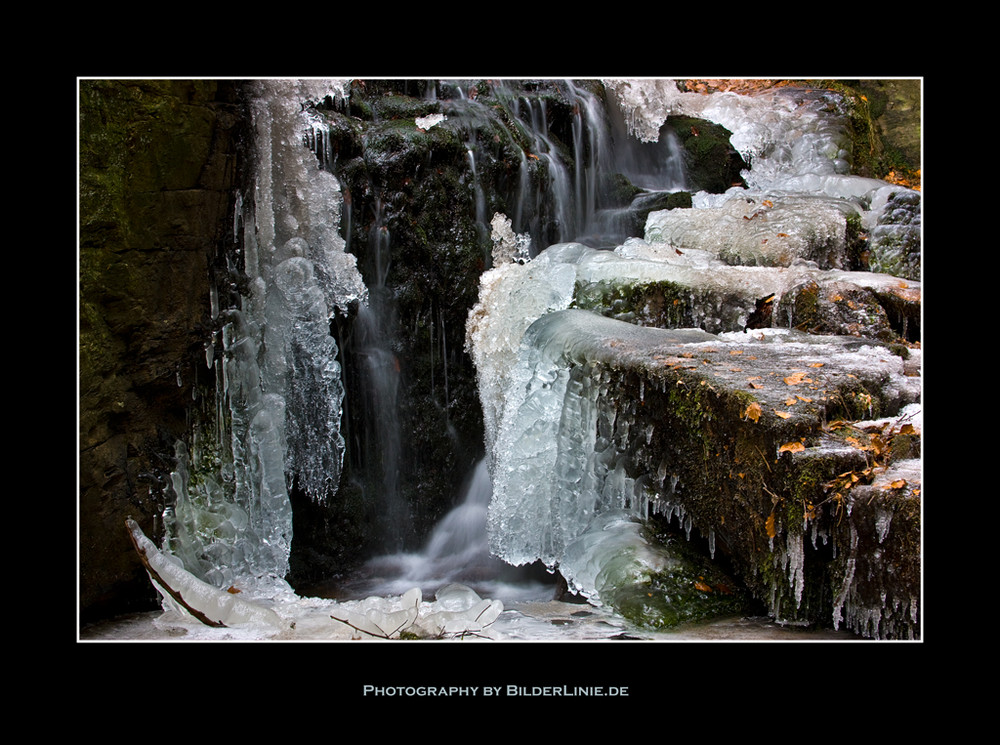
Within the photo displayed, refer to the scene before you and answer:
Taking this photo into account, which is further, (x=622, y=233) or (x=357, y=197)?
(x=622, y=233)

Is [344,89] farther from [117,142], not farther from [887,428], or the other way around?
[887,428]

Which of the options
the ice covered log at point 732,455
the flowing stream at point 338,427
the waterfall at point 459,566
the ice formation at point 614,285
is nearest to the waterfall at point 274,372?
Result: the flowing stream at point 338,427

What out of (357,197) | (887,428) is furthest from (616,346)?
(357,197)

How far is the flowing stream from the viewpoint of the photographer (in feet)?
9.75

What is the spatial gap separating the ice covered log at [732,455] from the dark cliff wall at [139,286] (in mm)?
1726

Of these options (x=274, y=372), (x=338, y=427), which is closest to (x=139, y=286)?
(x=274, y=372)

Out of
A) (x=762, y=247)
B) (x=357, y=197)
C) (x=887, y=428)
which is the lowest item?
(x=887, y=428)

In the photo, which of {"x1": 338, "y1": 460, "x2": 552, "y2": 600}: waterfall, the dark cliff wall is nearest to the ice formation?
{"x1": 338, "y1": 460, "x2": 552, "y2": 600}: waterfall

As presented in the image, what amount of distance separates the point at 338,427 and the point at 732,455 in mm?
2785

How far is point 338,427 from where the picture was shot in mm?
4676

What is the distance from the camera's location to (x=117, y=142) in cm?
317

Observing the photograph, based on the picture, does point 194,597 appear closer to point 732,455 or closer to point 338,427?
point 338,427

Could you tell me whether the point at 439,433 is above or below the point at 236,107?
below

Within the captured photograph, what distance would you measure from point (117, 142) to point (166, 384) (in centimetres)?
116
